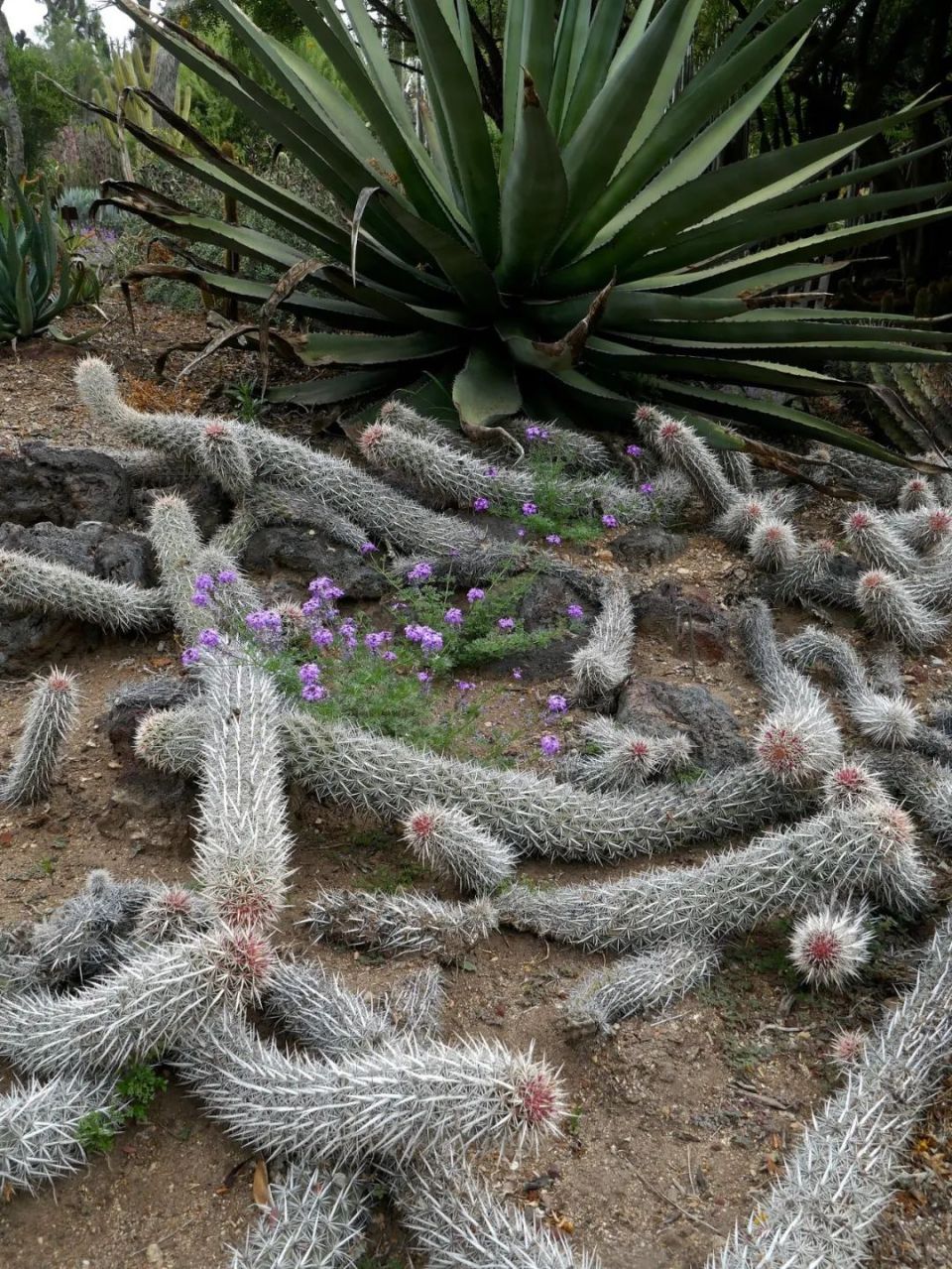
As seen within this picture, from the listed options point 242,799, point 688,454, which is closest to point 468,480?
point 688,454

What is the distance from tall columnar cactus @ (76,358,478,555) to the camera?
3.54 m

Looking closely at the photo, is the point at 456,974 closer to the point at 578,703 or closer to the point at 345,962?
the point at 345,962

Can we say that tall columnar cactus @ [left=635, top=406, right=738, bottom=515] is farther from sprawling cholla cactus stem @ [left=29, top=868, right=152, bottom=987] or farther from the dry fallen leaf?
the dry fallen leaf

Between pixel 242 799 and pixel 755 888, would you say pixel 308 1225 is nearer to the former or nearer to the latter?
pixel 242 799

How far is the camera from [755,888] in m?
2.12

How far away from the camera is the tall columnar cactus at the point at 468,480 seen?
359cm

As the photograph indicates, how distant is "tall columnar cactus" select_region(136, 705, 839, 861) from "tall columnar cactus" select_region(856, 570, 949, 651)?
92 cm

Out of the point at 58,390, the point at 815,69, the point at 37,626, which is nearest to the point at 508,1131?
the point at 37,626

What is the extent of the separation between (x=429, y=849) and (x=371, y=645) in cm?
77

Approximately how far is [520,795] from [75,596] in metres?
1.54

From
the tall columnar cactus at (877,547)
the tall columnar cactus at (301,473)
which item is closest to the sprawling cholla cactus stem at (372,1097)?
the tall columnar cactus at (301,473)

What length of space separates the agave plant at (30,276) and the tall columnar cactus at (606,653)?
375cm

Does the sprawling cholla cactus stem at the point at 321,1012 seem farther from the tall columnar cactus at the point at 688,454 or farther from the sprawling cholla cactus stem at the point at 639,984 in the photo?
the tall columnar cactus at the point at 688,454

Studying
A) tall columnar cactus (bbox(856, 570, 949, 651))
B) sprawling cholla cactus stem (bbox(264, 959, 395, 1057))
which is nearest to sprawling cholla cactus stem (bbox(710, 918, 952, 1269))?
sprawling cholla cactus stem (bbox(264, 959, 395, 1057))
